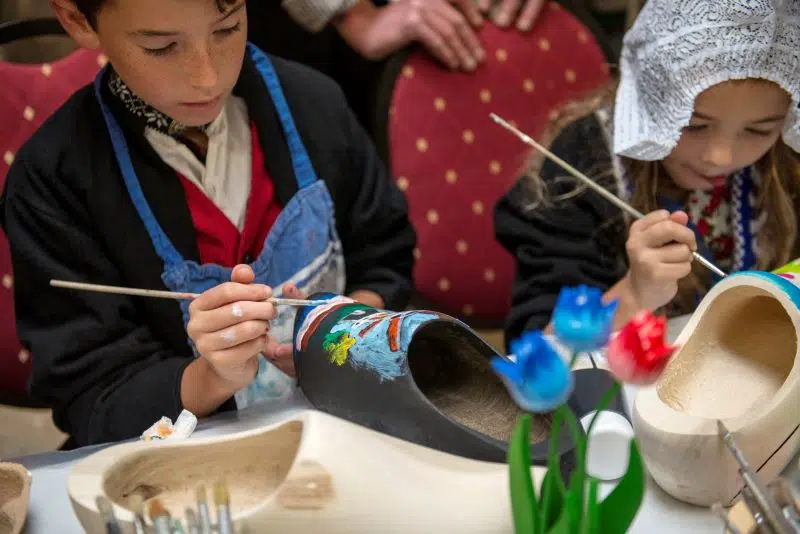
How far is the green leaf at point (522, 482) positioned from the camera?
480mm

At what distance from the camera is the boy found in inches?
29.7

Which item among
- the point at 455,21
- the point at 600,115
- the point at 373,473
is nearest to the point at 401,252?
the point at 600,115

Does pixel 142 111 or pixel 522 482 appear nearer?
pixel 522 482

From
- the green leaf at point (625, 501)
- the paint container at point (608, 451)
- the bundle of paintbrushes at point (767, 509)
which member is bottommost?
the paint container at point (608, 451)

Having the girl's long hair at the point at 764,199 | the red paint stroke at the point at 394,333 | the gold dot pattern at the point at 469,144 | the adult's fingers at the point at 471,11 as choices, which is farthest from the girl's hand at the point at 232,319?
the adult's fingers at the point at 471,11

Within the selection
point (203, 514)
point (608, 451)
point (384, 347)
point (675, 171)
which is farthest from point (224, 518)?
point (675, 171)

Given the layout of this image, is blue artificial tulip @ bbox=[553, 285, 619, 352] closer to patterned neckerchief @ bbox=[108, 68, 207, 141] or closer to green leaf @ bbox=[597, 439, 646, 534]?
green leaf @ bbox=[597, 439, 646, 534]

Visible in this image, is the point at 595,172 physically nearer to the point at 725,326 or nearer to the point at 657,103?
the point at 657,103

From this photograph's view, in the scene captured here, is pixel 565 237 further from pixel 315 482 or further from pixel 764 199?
pixel 315 482

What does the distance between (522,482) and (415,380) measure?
201mm

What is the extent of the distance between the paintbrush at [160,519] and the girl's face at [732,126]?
1.96 feet

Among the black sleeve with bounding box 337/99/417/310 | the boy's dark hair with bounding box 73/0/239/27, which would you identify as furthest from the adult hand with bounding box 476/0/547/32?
the boy's dark hair with bounding box 73/0/239/27

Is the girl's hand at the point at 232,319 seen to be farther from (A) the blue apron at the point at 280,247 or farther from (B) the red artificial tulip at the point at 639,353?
(B) the red artificial tulip at the point at 639,353

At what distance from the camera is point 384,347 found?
64 cm
